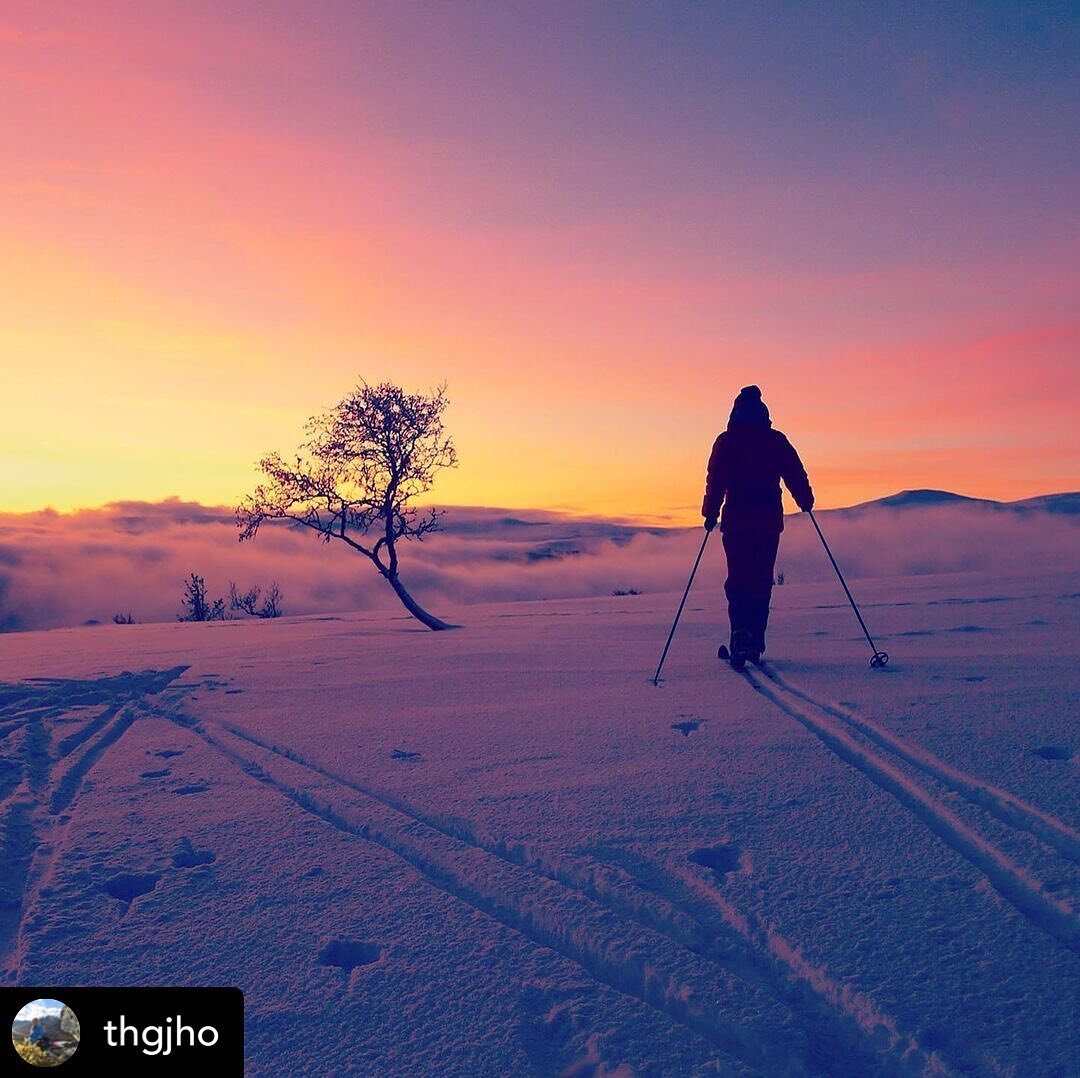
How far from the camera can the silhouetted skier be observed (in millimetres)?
7941

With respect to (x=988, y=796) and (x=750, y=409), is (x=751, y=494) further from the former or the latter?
(x=988, y=796)

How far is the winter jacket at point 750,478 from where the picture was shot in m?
7.99

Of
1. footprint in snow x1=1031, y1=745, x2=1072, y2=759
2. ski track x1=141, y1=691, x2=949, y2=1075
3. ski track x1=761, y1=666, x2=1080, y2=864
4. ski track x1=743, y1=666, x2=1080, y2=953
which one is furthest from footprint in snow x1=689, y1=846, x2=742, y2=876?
footprint in snow x1=1031, y1=745, x2=1072, y2=759

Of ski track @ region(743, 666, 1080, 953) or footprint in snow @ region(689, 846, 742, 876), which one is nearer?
ski track @ region(743, 666, 1080, 953)

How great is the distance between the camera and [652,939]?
2.71m

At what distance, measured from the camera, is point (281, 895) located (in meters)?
3.07

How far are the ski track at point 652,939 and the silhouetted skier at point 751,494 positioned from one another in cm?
489

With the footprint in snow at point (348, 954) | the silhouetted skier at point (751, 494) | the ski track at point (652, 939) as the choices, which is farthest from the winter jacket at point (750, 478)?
the footprint in snow at point (348, 954)

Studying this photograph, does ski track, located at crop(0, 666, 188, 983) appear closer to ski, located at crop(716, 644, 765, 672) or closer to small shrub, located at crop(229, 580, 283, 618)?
ski, located at crop(716, 644, 765, 672)

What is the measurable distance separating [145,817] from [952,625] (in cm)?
893

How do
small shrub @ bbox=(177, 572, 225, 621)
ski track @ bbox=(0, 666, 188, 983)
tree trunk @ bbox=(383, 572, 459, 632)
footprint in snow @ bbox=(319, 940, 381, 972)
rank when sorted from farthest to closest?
small shrub @ bbox=(177, 572, 225, 621)
tree trunk @ bbox=(383, 572, 459, 632)
ski track @ bbox=(0, 666, 188, 983)
footprint in snow @ bbox=(319, 940, 381, 972)

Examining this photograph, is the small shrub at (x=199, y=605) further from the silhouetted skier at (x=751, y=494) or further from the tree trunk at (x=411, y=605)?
the silhouetted skier at (x=751, y=494)

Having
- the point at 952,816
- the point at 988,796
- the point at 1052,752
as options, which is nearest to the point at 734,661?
the point at 1052,752
